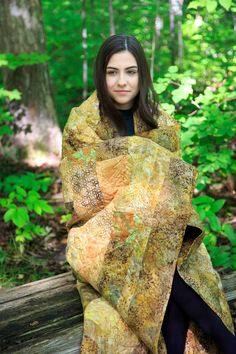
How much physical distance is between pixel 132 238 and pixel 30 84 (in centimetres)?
418

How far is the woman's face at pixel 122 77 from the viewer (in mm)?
2291

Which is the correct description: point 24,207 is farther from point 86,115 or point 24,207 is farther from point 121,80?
point 121,80

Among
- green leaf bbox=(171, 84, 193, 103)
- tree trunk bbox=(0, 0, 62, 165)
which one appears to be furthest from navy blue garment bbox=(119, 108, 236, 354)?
tree trunk bbox=(0, 0, 62, 165)

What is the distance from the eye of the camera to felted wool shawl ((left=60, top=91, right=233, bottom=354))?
192cm

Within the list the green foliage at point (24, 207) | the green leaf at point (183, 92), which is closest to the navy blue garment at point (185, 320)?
the green foliage at point (24, 207)

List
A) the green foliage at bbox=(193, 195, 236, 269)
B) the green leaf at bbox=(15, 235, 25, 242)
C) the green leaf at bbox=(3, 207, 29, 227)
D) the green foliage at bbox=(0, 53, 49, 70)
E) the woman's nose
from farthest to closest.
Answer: the green foliage at bbox=(0, 53, 49, 70) < the green leaf at bbox=(15, 235, 25, 242) < the green leaf at bbox=(3, 207, 29, 227) < the green foliage at bbox=(193, 195, 236, 269) < the woman's nose

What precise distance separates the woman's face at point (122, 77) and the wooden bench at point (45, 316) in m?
1.16

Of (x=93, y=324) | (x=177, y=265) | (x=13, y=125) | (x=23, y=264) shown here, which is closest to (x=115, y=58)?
(x=177, y=265)

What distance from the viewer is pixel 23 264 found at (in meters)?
3.47

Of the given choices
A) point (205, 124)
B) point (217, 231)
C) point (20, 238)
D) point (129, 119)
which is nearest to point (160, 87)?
point (205, 124)

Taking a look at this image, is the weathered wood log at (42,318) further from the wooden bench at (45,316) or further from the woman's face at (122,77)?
the woman's face at (122,77)

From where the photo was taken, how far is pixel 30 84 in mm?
5703

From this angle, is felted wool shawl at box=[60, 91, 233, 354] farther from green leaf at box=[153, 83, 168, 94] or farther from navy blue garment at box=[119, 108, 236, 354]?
green leaf at box=[153, 83, 168, 94]

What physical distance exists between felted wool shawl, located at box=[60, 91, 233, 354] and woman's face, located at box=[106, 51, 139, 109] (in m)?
0.23
